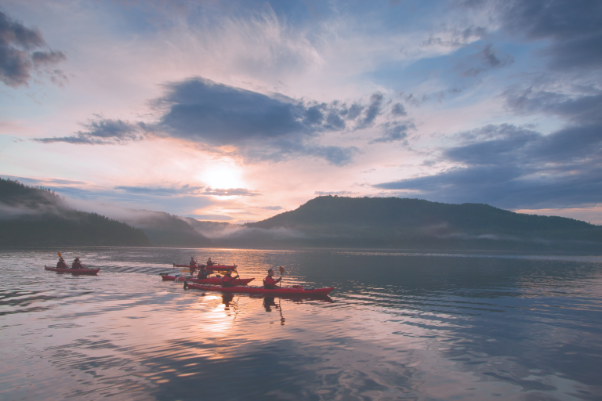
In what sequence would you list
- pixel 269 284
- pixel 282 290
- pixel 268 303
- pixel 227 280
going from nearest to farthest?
pixel 268 303 → pixel 282 290 → pixel 269 284 → pixel 227 280

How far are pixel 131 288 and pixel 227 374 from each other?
26.3 metres

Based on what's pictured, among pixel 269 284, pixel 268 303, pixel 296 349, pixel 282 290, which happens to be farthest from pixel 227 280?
pixel 296 349

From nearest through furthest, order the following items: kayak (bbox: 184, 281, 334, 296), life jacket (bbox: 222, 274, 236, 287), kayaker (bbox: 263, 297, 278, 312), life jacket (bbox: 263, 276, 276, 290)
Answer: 1. kayaker (bbox: 263, 297, 278, 312)
2. kayak (bbox: 184, 281, 334, 296)
3. life jacket (bbox: 263, 276, 276, 290)
4. life jacket (bbox: 222, 274, 236, 287)

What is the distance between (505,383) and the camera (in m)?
11.6

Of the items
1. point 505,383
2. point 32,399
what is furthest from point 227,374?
point 505,383

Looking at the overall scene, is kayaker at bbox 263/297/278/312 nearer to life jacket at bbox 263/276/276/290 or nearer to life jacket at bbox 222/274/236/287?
life jacket at bbox 263/276/276/290

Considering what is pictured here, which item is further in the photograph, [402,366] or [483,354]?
[483,354]

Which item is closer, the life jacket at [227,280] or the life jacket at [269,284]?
the life jacket at [269,284]

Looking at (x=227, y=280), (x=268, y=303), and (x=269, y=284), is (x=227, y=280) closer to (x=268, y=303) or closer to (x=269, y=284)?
(x=269, y=284)

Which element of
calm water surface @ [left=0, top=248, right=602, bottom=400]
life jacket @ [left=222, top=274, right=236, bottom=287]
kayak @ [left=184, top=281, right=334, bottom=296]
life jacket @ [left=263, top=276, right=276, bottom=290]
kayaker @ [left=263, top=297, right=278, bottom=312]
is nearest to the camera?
calm water surface @ [left=0, top=248, right=602, bottom=400]

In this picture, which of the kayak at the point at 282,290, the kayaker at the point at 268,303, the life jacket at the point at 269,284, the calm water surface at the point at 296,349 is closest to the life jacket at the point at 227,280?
the kayak at the point at 282,290

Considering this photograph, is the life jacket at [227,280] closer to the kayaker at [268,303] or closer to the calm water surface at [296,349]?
the kayaker at [268,303]

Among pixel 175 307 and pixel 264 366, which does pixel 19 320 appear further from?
pixel 264 366

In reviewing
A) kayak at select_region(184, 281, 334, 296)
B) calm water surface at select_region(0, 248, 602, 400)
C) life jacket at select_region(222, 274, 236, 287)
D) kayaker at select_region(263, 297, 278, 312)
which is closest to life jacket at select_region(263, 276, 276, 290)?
kayak at select_region(184, 281, 334, 296)
